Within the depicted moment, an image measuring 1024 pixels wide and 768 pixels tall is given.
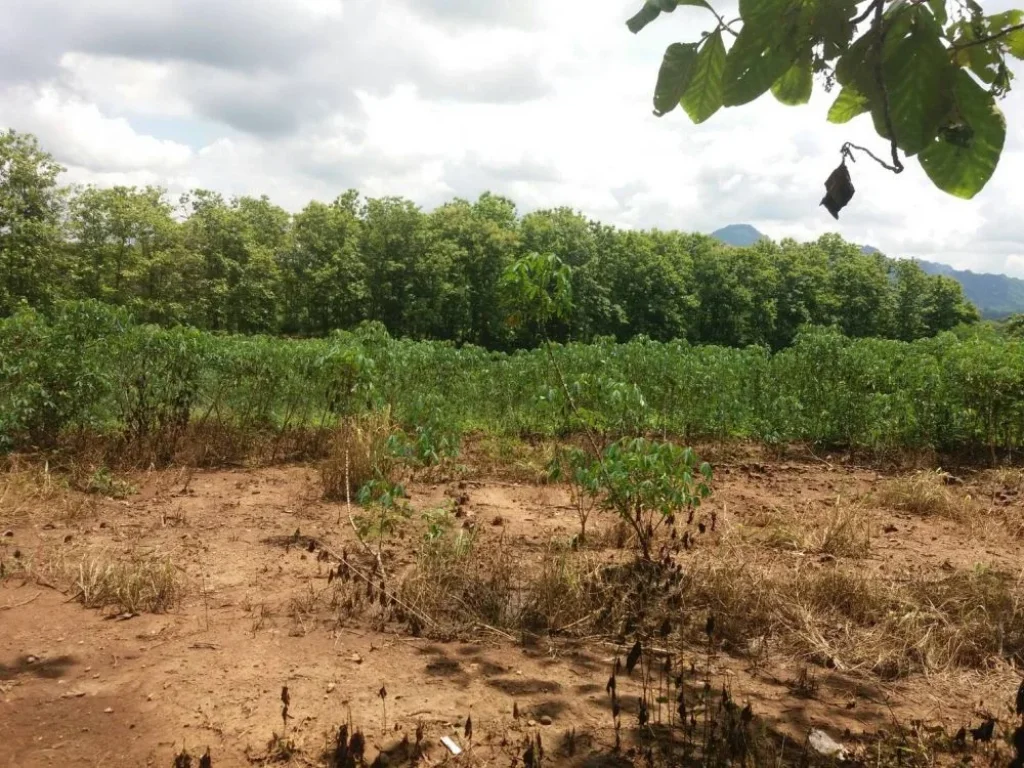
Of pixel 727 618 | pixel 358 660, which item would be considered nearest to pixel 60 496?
pixel 358 660

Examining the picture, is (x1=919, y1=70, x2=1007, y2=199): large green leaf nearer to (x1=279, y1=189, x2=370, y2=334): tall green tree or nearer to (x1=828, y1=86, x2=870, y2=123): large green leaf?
(x1=828, y1=86, x2=870, y2=123): large green leaf

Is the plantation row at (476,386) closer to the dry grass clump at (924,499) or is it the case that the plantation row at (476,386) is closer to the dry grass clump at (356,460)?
the dry grass clump at (356,460)

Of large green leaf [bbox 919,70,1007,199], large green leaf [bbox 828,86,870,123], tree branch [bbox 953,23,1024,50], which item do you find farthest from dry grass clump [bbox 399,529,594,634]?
tree branch [bbox 953,23,1024,50]

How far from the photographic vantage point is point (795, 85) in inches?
63.7

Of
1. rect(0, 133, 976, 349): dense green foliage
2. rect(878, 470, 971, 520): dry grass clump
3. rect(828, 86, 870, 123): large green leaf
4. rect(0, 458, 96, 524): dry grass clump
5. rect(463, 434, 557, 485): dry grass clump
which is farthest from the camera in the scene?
rect(0, 133, 976, 349): dense green foliage

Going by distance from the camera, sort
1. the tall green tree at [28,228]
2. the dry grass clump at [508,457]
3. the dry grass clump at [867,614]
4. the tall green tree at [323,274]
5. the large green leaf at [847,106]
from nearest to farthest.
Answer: the large green leaf at [847,106] < the dry grass clump at [867,614] < the dry grass clump at [508,457] < the tall green tree at [28,228] < the tall green tree at [323,274]

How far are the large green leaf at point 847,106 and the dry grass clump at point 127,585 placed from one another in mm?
3920

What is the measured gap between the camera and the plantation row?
753 cm

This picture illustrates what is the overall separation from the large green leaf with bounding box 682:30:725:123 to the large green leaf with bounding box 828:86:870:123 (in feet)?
0.92

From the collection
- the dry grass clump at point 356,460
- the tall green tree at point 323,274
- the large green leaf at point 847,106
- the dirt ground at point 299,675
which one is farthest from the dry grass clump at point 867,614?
the tall green tree at point 323,274

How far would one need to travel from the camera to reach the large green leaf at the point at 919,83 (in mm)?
1343

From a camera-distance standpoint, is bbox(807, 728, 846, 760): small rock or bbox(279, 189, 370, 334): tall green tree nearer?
bbox(807, 728, 846, 760): small rock

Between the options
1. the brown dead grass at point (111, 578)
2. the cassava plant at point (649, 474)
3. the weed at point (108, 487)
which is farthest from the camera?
the weed at point (108, 487)

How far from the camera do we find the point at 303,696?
3.13m
